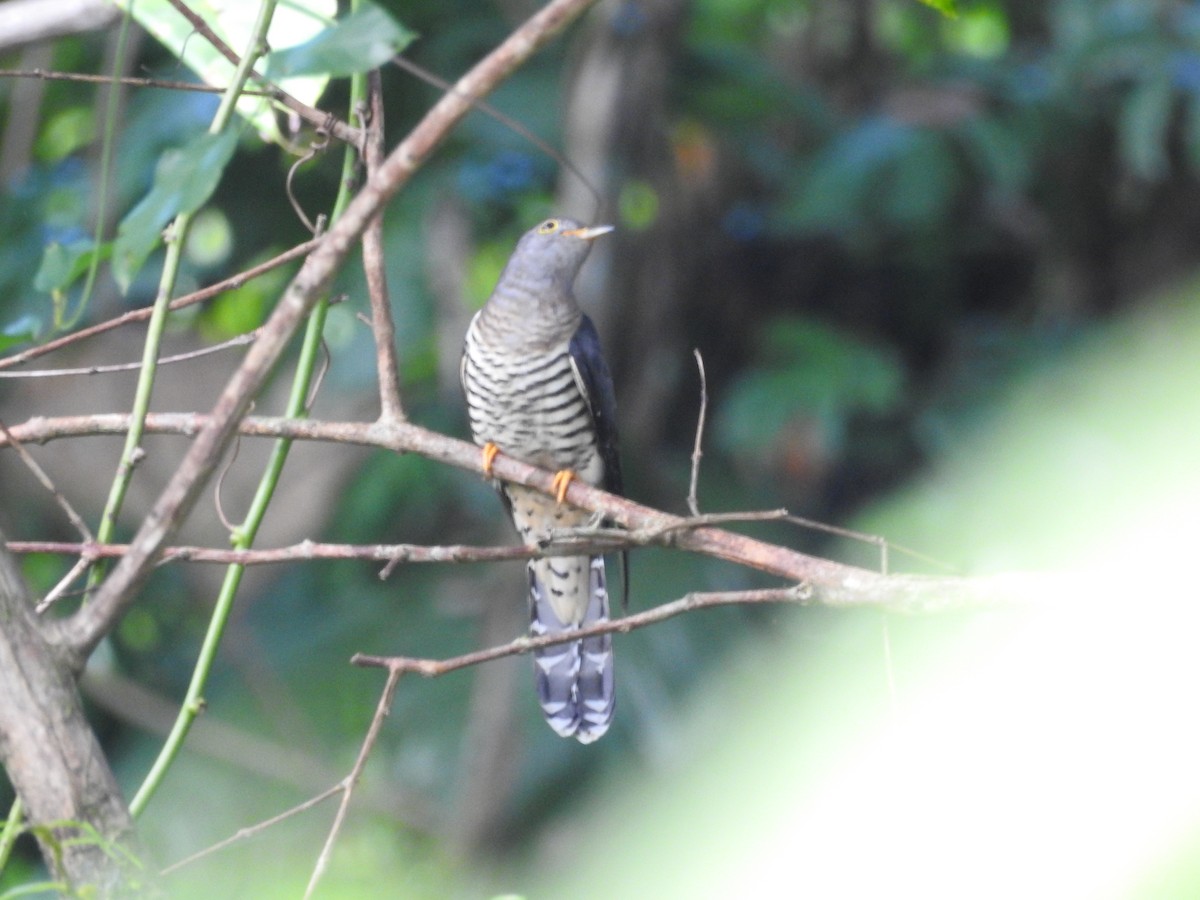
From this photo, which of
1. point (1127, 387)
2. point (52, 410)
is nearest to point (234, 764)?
point (52, 410)

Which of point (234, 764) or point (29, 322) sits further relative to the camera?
point (234, 764)

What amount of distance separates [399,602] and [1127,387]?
304 cm

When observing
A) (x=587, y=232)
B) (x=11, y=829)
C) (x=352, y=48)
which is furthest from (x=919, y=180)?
(x=11, y=829)

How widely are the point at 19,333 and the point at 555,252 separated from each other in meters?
1.74

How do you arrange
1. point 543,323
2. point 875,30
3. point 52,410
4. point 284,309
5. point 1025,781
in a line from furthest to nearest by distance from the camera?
point 875,30
point 52,410
point 543,323
point 284,309
point 1025,781

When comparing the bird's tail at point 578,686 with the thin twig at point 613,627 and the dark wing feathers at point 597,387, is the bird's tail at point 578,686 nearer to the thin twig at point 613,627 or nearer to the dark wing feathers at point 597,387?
the dark wing feathers at point 597,387

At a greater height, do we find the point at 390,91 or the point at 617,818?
the point at 390,91

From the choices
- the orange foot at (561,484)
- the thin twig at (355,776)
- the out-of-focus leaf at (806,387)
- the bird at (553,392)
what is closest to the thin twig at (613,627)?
the thin twig at (355,776)

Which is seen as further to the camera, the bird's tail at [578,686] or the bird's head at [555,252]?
the bird's head at [555,252]

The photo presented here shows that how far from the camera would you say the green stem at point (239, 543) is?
147 centimetres

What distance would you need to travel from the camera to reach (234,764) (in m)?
4.79

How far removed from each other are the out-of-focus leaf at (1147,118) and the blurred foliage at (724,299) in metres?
0.02

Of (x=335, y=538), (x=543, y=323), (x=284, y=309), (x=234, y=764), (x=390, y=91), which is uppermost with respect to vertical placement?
(x=390, y=91)

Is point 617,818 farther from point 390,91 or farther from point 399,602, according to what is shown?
point 390,91
